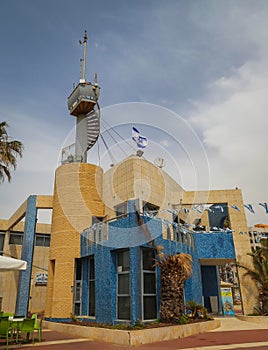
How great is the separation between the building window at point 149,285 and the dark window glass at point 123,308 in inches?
25.6

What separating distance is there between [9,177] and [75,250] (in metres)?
4.96

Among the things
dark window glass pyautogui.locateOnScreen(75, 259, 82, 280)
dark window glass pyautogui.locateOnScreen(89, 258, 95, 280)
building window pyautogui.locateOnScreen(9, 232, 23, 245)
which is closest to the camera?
dark window glass pyautogui.locateOnScreen(89, 258, 95, 280)

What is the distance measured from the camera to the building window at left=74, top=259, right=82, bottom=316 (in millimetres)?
13594

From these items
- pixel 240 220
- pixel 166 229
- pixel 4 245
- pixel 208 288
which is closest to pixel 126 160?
pixel 166 229

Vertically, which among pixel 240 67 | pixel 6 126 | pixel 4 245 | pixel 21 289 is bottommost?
pixel 21 289

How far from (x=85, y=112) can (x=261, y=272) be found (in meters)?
14.3

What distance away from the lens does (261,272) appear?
16.3 metres

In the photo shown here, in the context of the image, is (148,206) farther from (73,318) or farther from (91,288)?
(73,318)

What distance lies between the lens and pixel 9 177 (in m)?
11.8

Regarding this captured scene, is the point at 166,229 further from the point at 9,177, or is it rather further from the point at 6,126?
the point at 6,126

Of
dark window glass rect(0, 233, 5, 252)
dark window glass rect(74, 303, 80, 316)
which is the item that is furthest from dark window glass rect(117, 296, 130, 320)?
dark window glass rect(0, 233, 5, 252)

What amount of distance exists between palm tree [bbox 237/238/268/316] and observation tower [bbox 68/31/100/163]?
11398mm

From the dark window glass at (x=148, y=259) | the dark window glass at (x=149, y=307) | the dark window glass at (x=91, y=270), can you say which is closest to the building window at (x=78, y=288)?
the dark window glass at (x=91, y=270)

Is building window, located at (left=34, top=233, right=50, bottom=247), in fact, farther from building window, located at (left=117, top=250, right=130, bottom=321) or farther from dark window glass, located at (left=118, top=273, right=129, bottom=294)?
dark window glass, located at (left=118, top=273, right=129, bottom=294)
